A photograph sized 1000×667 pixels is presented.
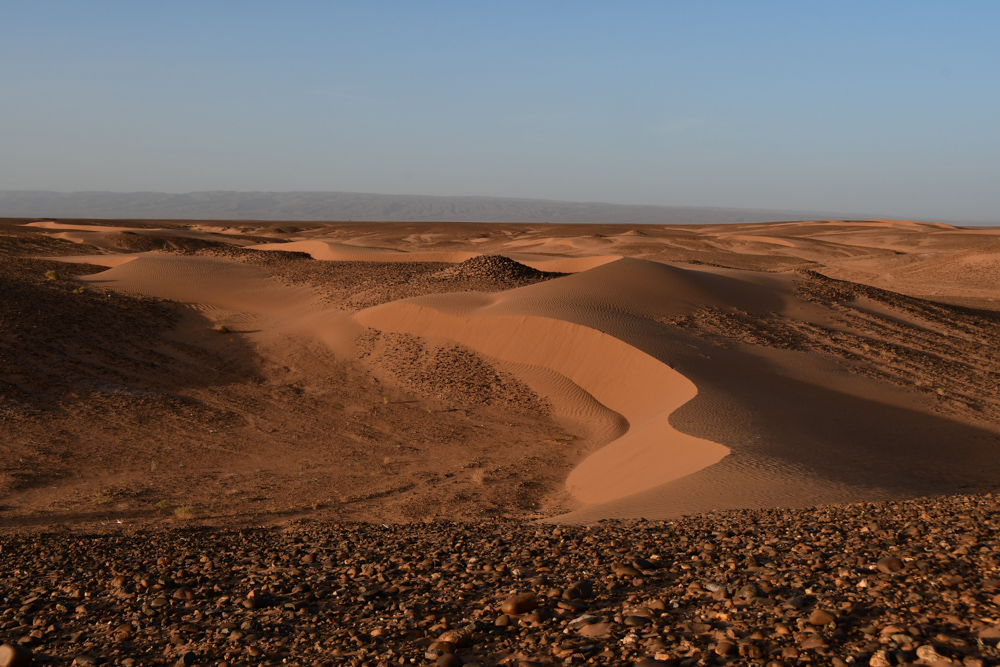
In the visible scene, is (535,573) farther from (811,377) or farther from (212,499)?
(811,377)

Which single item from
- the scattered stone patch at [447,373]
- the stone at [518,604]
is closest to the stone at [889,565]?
the stone at [518,604]

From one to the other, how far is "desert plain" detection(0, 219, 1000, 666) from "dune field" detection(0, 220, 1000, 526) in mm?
71

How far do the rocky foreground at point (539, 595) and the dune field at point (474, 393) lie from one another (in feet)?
5.14

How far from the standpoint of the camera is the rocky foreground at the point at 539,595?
3229 mm

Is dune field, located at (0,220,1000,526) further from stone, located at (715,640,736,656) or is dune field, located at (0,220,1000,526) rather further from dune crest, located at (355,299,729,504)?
stone, located at (715,640,736,656)

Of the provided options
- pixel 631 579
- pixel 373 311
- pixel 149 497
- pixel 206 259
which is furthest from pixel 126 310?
pixel 631 579

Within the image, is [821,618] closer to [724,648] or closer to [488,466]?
[724,648]

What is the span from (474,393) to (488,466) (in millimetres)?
3210

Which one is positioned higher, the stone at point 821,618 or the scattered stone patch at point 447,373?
the stone at point 821,618

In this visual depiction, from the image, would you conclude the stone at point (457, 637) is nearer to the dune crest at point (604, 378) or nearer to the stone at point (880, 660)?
the stone at point (880, 660)

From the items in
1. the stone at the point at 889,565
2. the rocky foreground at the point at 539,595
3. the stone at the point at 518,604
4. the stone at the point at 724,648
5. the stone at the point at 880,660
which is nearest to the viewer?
the stone at the point at 880,660

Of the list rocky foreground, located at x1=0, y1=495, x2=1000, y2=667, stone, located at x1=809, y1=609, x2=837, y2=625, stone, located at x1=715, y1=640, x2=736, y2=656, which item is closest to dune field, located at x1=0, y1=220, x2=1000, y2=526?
rocky foreground, located at x1=0, y1=495, x2=1000, y2=667

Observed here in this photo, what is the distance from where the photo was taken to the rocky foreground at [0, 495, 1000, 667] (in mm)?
3229

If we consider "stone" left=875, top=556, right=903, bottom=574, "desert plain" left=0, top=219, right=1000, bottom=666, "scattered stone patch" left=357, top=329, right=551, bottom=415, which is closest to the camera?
"desert plain" left=0, top=219, right=1000, bottom=666
